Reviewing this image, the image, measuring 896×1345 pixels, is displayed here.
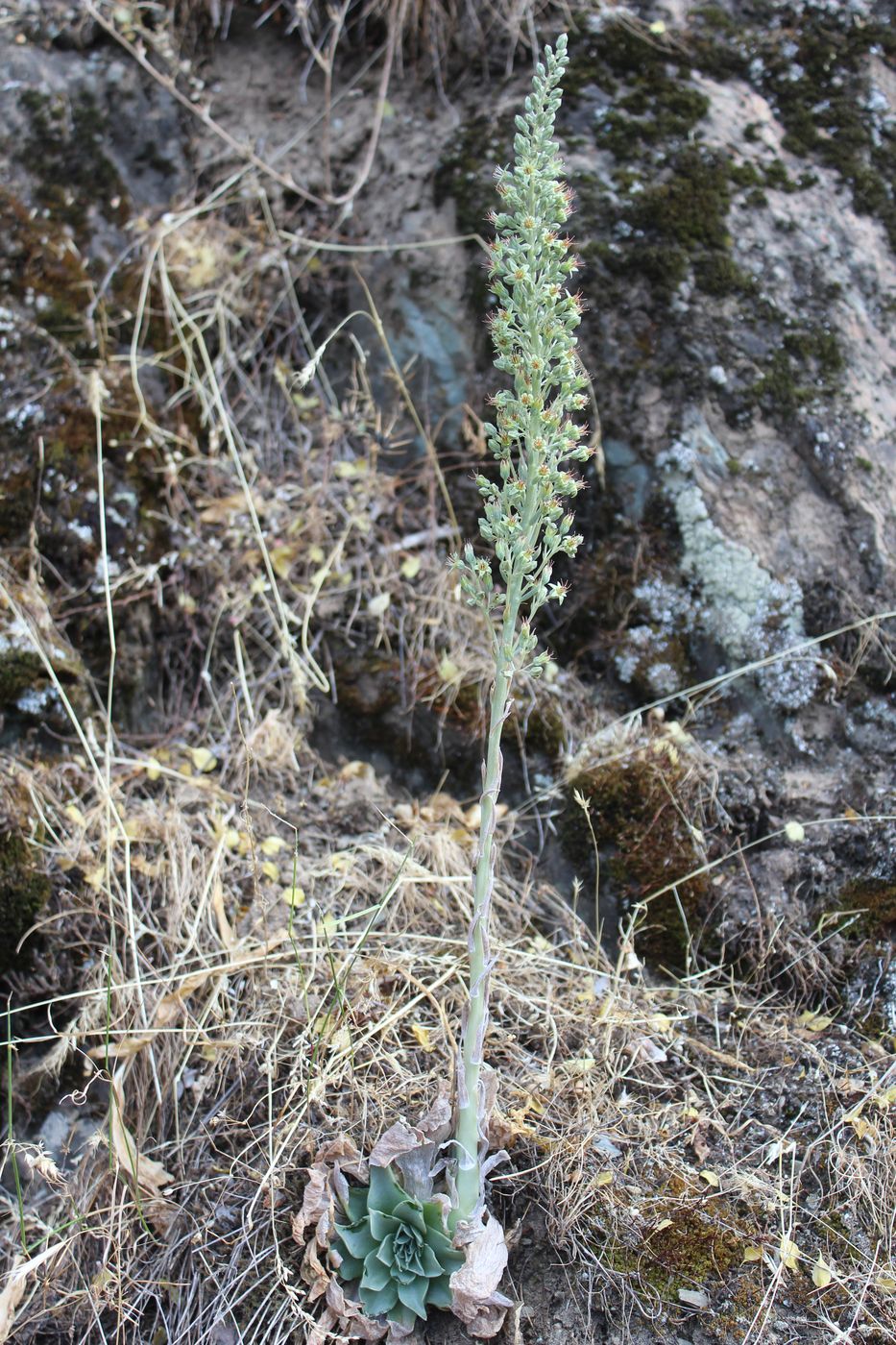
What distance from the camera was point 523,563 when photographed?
1.95 metres

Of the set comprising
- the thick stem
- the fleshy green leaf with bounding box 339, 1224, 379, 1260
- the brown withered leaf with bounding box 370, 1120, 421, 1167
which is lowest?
the fleshy green leaf with bounding box 339, 1224, 379, 1260

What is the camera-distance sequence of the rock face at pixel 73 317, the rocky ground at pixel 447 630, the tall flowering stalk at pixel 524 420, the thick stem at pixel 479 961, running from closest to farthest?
the tall flowering stalk at pixel 524 420 → the thick stem at pixel 479 961 → the rocky ground at pixel 447 630 → the rock face at pixel 73 317

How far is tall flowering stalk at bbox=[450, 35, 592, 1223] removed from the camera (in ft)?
5.91

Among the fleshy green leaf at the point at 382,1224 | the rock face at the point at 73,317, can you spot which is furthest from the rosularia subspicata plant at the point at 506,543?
the rock face at the point at 73,317

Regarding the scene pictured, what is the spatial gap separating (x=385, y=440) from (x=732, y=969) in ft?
7.31

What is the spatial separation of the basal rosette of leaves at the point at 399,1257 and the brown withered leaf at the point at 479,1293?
3cm

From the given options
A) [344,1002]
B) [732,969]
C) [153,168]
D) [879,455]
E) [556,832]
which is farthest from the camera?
[153,168]

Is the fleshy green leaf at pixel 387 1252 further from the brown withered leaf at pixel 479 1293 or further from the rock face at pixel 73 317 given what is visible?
the rock face at pixel 73 317

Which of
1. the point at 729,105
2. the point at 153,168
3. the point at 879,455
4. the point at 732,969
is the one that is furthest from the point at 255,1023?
the point at 729,105

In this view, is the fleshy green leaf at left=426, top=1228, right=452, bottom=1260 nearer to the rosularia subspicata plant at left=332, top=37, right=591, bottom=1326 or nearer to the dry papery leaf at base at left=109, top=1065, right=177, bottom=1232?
the rosularia subspicata plant at left=332, top=37, right=591, bottom=1326

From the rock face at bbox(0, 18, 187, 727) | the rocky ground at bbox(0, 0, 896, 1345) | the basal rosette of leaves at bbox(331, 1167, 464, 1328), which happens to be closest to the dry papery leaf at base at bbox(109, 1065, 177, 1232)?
the rocky ground at bbox(0, 0, 896, 1345)

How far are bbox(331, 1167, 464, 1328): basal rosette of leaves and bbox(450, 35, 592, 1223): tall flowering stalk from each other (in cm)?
20

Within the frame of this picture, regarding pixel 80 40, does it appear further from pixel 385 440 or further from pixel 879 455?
pixel 879 455

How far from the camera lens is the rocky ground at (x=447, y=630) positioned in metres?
2.37
